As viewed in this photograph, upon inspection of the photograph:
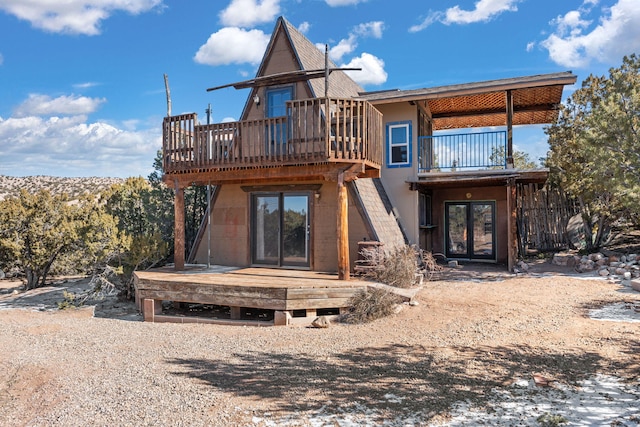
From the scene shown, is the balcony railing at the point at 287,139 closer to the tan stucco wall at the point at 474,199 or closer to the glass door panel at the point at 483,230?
the tan stucco wall at the point at 474,199

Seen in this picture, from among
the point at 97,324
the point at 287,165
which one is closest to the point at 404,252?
the point at 287,165

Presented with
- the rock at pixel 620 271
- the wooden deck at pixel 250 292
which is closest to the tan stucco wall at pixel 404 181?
the wooden deck at pixel 250 292

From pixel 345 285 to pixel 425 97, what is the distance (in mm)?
6907

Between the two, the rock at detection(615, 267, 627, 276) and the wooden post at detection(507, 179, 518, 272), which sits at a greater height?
the wooden post at detection(507, 179, 518, 272)

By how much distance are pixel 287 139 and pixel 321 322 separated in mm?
4168

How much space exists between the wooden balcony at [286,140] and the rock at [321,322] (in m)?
3.35

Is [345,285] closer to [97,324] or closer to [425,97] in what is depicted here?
[97,324]

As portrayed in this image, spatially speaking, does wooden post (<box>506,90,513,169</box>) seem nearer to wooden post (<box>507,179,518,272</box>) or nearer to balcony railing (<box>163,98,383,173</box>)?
wooden post (<box>507,179,518,272</box>)

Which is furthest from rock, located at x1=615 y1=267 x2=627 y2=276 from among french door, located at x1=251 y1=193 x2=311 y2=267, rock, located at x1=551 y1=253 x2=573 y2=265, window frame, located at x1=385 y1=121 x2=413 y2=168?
french door, located at x1=251 y1=193 x2=311 y2=267

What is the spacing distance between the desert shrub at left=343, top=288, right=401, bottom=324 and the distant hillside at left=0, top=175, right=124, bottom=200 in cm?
4039

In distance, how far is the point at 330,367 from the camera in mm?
5582

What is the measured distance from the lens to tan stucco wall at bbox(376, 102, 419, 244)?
1381cm

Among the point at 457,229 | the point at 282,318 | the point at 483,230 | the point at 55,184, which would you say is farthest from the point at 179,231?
the point at 55,184

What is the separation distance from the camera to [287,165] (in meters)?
9.86
